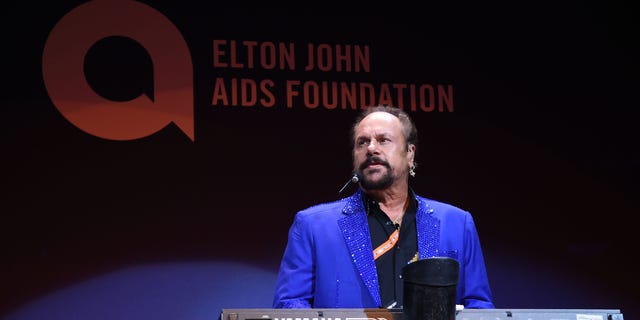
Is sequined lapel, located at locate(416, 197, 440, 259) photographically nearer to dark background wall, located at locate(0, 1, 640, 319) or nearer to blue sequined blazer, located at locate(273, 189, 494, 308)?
blue sequined blazer, located at locate(273, 189, 494, 308)

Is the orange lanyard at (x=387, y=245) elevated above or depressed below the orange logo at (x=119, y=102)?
below

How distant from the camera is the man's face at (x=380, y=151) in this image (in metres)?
3.57

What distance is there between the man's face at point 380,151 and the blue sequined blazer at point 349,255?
151 mm

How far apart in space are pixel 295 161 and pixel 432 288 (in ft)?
9.75

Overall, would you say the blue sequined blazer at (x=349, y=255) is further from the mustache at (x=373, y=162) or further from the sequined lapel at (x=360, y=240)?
the mustache at (x=373, y=162)

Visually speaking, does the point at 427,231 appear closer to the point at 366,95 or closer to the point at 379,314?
the point at 379,314

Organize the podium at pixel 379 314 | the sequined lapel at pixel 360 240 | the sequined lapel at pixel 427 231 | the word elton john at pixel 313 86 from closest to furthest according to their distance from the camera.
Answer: the podium at pixel 379 314 < the sequined lapel at pixel 360 240 < the sequined lapel at pixel 427 231 < the word elton john at pixel 313 86

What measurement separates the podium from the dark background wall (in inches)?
94.5

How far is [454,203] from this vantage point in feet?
17.3

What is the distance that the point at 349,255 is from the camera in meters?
3.46

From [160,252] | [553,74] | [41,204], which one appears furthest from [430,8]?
[41,204]

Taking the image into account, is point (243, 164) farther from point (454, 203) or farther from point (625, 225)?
point (625, 225)

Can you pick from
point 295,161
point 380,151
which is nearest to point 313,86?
point 295,161

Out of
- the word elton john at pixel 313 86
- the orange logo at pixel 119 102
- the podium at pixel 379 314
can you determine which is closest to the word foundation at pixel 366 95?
the word elton john at pixel 313 86
